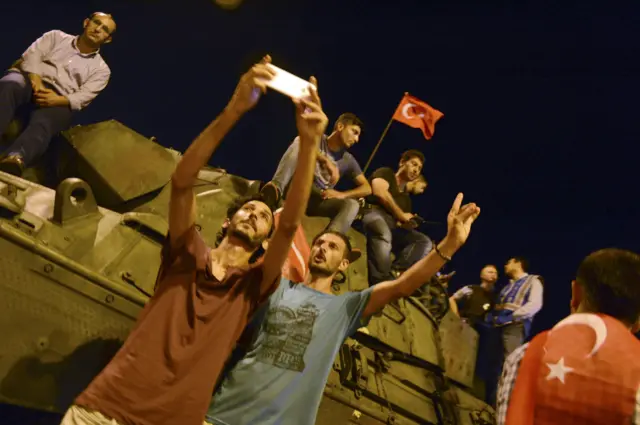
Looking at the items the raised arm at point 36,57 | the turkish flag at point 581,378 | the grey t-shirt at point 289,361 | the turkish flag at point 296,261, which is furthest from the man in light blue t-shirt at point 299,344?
the raised arm at point 36,57

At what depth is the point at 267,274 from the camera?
125 inches

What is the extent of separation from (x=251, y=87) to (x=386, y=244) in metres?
4.35

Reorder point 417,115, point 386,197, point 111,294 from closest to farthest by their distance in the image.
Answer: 1. point 111,294
2. point 386,197
3. point 417,115

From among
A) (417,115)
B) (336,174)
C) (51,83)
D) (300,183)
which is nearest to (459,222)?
(300,183)

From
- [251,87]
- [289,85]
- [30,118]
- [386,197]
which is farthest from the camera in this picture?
[386,197]

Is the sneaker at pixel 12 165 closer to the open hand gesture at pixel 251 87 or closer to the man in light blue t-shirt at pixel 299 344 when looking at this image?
the man in light blue t-shirt at pixel 299 344

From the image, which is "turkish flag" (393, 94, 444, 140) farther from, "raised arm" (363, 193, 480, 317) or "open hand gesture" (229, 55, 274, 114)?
"open hand gesture" (229, 55, 274, 114)

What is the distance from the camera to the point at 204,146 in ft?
9.79

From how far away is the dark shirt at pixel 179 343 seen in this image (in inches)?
103

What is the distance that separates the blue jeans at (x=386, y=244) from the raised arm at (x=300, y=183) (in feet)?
12.0

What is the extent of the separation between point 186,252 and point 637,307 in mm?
2144

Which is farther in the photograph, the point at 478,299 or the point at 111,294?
the point at 478,299

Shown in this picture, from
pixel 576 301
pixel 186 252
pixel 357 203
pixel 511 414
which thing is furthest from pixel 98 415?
pixel 357 203

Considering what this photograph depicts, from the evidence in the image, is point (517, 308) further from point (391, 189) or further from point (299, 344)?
point (299, 344)
